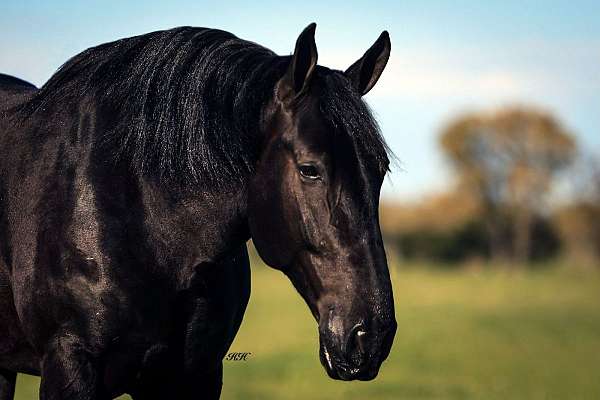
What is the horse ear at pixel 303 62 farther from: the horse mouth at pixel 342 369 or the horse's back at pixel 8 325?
the horse's back at pixel 8 325

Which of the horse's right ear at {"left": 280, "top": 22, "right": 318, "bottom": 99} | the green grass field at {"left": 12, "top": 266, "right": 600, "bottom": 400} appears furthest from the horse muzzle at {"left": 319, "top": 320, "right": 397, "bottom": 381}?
the green grass field at {"left": 12, "top": 266, "right": 600, "bottom": 400}

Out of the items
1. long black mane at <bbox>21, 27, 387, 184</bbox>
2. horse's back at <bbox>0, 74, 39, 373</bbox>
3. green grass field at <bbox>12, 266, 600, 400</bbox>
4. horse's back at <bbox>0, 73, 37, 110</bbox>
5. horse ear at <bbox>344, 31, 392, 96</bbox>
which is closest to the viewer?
long black mane at <bbox>21, 27, 387, 184</bbox>

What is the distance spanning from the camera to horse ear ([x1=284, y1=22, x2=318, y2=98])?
2.92 metres

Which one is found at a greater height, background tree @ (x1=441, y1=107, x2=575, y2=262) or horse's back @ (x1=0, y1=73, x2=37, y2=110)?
horse's back @ (x1=0, y1=73, x2=37, y2=110)

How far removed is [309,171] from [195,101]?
56cm

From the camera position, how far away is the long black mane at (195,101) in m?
3.07

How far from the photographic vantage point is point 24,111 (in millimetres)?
3619

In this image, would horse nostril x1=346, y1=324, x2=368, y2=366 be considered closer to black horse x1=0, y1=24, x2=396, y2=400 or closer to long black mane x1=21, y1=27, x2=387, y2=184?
black horse x1=0, y1=24, x2=396, y2=400

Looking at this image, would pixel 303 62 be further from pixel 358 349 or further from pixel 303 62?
pixel 358 349

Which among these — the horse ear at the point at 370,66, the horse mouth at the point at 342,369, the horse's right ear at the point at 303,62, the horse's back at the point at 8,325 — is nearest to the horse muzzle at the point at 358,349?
the horse mouth at the point at 342,369

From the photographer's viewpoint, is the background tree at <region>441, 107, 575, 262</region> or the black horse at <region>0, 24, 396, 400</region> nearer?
the black horse at <region>0, 24, 396, 400</region>

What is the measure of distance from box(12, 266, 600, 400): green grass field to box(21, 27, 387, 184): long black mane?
325 inches

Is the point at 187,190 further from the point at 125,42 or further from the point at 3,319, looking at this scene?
the point at 3,319

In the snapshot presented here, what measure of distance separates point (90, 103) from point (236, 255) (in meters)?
0.86
